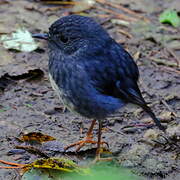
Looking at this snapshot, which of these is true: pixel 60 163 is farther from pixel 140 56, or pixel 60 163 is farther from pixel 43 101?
pixel 140 56

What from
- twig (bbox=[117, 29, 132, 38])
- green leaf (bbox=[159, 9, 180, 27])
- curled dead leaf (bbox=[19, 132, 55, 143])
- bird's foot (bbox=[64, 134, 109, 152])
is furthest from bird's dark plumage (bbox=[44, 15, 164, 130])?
green leaf (bbox=[159, 9, 180, 27])

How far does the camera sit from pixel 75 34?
4.65 metres

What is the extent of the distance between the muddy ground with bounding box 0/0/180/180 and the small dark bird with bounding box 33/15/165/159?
567 millimetres

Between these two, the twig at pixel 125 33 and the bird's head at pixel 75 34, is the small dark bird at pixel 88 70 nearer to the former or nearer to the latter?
the bird's head at pixel 75 34

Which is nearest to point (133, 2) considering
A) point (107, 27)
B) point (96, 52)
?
point (107, 27)

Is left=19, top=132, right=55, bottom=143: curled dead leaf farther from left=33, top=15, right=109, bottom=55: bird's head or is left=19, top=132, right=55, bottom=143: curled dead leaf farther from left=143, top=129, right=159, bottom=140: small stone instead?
left=143, top=129, right=159, bottom=140: small stone

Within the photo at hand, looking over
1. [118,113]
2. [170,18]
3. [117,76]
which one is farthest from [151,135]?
[170,18]

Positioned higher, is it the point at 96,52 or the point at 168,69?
the point at 96,52

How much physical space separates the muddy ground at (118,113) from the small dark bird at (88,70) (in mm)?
567

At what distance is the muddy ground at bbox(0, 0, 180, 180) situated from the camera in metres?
4.93

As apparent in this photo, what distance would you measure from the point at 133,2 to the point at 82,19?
3396mm

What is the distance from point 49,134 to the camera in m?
5.15

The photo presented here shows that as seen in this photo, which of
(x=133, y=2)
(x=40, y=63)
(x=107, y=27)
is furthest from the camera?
(x=133, y=2)

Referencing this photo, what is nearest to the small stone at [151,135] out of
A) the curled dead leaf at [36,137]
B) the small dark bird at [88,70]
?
the small dark bird at [88,70]
